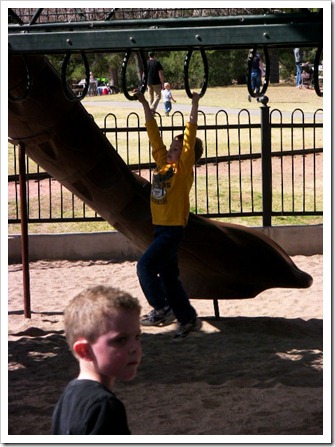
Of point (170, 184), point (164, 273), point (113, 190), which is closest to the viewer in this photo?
point (170, 184)

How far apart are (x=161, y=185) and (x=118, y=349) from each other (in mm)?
4658

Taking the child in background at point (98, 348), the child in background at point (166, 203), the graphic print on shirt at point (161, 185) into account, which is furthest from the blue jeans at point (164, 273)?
the child in background at point (98, 348)

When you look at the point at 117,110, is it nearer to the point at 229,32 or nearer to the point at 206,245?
the point at 206,245

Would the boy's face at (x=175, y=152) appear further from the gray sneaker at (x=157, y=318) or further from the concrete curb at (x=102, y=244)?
the concrete curb at (x=102, y=244)

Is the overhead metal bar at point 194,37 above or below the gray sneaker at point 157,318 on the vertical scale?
above

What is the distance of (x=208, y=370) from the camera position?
25.5 ft

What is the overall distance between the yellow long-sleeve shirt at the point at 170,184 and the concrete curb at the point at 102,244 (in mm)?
4575

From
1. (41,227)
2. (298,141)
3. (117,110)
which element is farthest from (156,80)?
(41,227)

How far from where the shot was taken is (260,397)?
23.0ft

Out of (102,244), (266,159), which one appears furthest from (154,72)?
(102,244)

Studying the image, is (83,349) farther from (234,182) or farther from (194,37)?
(234,182)

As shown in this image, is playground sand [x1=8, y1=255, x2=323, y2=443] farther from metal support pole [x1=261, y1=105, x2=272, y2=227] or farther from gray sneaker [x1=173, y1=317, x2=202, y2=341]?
metal support pole [x1=261, y1=105, x2=272, y2=227]

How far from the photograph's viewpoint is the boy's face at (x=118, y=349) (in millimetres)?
3049

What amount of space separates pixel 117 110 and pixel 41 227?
1502 centimetres
